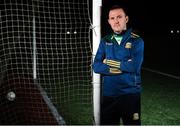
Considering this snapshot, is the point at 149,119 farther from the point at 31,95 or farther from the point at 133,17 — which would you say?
the point at 133,17

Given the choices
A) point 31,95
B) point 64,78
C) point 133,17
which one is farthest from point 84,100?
point 133,17

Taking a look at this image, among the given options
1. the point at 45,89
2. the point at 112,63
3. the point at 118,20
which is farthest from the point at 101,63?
the point at 45,89

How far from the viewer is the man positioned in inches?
163

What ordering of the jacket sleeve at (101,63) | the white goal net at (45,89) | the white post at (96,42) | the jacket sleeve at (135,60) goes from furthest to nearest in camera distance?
the white goal net at (45,89) → the white post at (96,42) → the jacket sleeve at (101,63) → the jacket sleeve at (135,60)

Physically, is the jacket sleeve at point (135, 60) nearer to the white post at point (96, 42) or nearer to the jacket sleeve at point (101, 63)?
the jacket sleeve at point (101, 63)

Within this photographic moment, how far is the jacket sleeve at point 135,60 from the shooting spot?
4.08 meters

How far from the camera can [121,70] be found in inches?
162

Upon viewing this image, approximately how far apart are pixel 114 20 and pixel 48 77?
769 centimetres

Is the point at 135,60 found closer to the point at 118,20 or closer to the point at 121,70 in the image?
the point at 121,70

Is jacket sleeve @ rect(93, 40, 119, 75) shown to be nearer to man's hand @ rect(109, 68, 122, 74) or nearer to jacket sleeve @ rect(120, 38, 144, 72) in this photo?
man's hand @ rect(109, 68, 122, 74)

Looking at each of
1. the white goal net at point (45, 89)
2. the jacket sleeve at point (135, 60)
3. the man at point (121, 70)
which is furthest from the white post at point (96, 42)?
the jacket sleeve at point (135, 60)

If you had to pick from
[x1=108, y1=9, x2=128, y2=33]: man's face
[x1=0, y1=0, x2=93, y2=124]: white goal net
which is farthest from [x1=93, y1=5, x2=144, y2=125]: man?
[x1=0, y1=0, x2=93, y2=124]: white goal net

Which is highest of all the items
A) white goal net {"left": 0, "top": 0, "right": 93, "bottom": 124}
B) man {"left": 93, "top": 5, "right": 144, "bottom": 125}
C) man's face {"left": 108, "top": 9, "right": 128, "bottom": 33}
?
man's face {"left": 108, "top": 9, "right": 128, "bottom": 33}

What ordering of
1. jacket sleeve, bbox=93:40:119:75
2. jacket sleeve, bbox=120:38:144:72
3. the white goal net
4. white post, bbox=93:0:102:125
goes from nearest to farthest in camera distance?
jacket sleeve, bbox=120:38:144:72, jacket sleeve, bbox=93:40:119:75, white post, bbox=93:0:102:125, the white goal net
